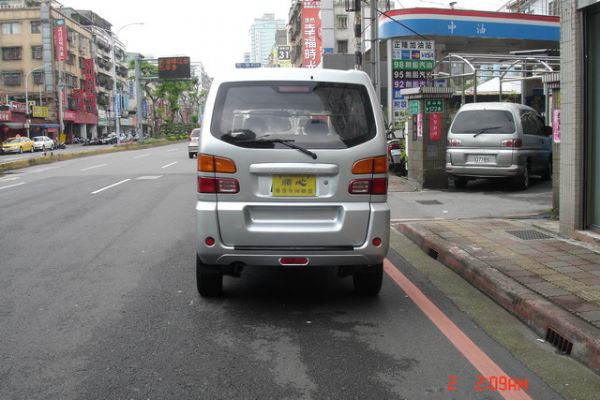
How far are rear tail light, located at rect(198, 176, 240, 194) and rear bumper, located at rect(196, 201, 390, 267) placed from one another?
116 mm

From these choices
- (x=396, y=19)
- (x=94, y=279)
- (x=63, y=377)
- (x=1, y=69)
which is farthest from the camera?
(x=1, y=69)

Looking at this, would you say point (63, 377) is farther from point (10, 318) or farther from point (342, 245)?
point (342, 245)

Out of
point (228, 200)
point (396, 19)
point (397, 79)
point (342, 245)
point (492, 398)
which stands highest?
point (396, 19)

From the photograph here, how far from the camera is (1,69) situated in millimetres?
66125

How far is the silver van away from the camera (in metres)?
12.2

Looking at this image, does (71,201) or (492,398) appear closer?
(492,398)

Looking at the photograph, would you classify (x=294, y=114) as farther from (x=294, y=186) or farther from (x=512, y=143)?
(x=512, y=143)

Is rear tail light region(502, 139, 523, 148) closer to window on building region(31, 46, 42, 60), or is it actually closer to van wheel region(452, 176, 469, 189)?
van wheel region(452, 176, 469, 189)

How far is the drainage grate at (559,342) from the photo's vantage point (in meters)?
4.20

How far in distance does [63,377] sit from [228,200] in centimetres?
173

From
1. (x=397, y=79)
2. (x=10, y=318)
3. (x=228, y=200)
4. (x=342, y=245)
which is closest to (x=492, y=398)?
(x=342, y=245)
